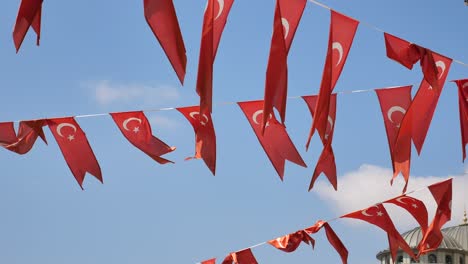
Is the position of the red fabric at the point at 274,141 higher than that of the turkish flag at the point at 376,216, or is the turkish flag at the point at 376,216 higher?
the red fabric at the point at 274,141

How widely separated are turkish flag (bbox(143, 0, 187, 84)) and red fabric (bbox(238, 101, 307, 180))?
571 cm

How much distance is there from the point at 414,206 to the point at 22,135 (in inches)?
353

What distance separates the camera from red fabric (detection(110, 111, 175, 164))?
48.6ft

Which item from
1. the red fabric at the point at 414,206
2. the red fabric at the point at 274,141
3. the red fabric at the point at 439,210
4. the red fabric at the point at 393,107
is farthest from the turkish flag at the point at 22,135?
the red fabric at the point at 439,210

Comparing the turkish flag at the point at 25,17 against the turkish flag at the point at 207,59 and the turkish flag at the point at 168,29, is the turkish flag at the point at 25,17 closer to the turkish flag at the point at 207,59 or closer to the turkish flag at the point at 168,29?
the turkish flag at the point at 168,29

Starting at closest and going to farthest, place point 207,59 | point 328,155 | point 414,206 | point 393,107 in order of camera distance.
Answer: point 207,59, point 328,155, point 393,107, point 414,206

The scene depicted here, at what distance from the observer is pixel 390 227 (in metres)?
17.6

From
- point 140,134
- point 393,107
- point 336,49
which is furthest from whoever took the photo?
point 140,134

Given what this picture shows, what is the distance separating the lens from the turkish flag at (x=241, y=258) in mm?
18562

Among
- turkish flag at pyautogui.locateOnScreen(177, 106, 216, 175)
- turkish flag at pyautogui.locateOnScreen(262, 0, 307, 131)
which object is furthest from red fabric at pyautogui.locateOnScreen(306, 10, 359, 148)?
turkish flag at pyautogui.locateOnScreen(177, 106, 216, 175)

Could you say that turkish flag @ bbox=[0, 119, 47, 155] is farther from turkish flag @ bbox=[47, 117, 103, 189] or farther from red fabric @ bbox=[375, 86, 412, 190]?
red fabric @ bbox=[375, 86, 412, 190]

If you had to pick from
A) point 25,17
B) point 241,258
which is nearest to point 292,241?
point 241,258

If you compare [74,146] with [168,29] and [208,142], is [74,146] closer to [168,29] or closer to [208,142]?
[208,142]

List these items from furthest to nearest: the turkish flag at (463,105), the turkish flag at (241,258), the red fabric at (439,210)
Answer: the turkish flag at (241,258), the red fabric at (439,210), the turkish flag at (463,105)
